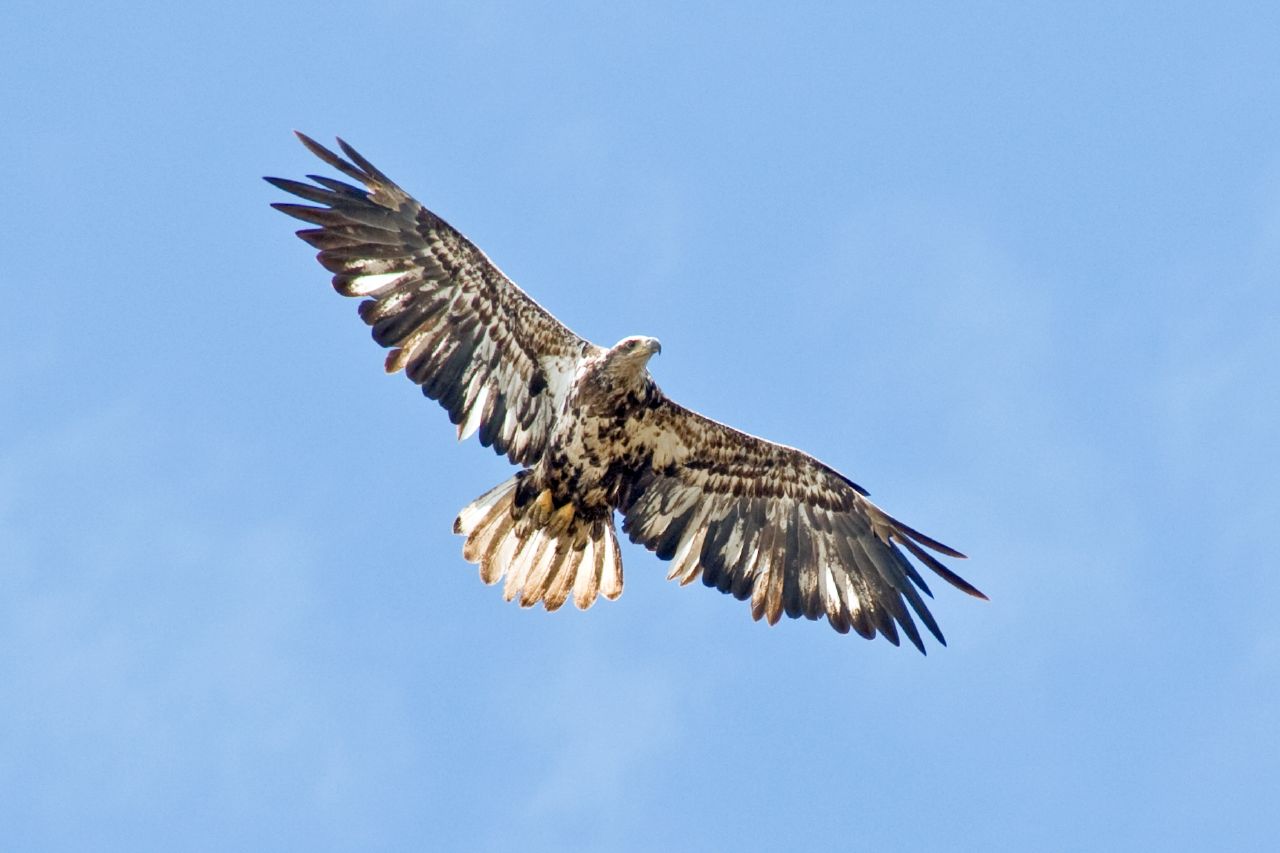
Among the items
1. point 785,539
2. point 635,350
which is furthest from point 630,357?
point 785,539

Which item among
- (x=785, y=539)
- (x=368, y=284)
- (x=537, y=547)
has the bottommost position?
(x=537, y=547)

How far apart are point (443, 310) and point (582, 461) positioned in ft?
5.25

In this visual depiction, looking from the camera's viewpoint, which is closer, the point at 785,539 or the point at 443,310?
the point at 443,310

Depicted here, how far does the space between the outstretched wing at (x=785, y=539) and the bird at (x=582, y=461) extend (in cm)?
1

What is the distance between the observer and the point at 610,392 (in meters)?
18.2

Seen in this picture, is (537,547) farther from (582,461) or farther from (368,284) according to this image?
(368,284)

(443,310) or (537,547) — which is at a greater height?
(443,310)

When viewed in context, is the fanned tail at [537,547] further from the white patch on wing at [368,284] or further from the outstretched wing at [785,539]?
the white patch on wing at [368,284]

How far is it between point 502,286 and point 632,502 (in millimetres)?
2200

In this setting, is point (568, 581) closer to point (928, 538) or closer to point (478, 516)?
point (478, 516)

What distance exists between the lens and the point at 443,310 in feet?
60.4

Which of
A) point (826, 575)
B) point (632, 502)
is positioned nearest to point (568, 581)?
point (632, 502)

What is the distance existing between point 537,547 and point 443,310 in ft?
6.64

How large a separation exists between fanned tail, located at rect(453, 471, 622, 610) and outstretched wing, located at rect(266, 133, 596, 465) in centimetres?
39
